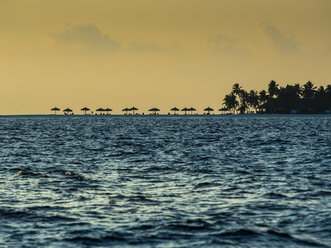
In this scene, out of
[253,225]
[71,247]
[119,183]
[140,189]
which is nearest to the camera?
[71,247]

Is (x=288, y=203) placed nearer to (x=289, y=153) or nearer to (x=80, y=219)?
(x=80, y=219)

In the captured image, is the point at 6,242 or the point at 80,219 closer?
the point at 6,242

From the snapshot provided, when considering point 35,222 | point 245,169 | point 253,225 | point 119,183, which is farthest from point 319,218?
point 245,169

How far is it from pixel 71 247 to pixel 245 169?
1955cm

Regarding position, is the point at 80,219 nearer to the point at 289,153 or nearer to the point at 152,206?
the point at 152,206

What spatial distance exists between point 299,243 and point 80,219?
7.44 m

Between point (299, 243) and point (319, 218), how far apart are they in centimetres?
329

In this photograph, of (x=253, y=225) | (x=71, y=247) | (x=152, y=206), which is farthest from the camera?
(x=152, y=206)

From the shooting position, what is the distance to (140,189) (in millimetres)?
24891

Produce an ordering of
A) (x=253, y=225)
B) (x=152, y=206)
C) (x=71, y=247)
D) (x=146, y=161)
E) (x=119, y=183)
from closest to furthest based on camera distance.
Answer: (x=71, y=247) < (x=253, y=225) < (x=152, y=206) < (x=119, y=183) < (x=146, y=161)

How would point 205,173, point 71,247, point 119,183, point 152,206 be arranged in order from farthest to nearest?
point 205,173 < point 119,183 < point 152,206 < point 71,247

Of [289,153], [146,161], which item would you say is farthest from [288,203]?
[289,153]

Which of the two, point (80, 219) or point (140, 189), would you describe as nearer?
point (80, 219)

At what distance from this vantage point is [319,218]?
18250 mm
